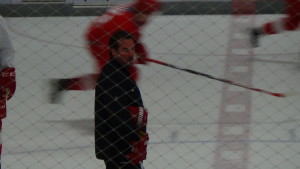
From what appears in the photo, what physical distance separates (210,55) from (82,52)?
1.04 metres

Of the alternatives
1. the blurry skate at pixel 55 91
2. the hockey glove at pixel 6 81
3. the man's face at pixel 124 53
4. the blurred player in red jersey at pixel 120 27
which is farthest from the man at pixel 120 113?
the blurry skate at pixel 55 91

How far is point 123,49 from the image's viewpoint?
2.51 m

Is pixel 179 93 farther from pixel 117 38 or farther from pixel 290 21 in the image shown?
pixel 117 38

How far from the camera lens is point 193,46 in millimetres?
5801

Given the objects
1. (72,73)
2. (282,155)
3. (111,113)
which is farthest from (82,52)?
(111,113)

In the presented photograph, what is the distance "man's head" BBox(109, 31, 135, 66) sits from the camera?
8.20ft

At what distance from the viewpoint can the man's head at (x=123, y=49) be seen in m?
2.50

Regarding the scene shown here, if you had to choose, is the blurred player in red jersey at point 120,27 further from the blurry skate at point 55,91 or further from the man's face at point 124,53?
the man's face at point 124,53

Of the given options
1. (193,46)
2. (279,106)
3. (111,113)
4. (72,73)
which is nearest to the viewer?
(111,113)

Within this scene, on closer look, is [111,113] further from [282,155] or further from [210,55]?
[210,55]

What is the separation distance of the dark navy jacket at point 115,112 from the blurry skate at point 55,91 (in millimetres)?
1484

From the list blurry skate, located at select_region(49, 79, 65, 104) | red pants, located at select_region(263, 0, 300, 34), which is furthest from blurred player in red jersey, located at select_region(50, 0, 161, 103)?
red pants, located at select_region(263, 0, 300, 34)

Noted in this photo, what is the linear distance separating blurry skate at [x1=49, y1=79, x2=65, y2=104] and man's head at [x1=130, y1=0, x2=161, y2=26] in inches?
33.3

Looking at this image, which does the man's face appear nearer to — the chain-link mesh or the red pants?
the chain-link mesh
